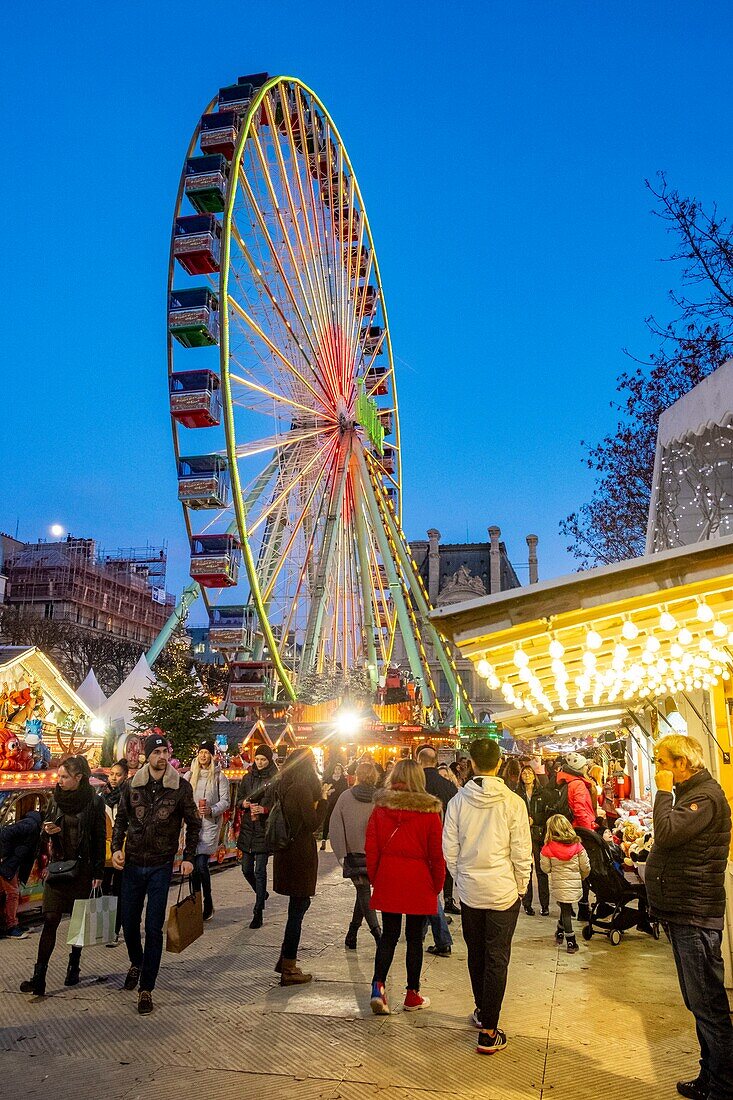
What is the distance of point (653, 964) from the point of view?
6613 millimetres

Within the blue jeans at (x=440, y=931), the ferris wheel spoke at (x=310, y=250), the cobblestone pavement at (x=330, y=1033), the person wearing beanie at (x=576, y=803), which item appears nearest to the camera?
the cobblestone pavement at (x=330, y=1033)

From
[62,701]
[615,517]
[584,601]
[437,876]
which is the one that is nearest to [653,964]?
[437,876]

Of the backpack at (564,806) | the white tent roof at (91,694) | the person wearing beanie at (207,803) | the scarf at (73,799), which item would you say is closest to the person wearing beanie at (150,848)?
the scarf at (73,799)

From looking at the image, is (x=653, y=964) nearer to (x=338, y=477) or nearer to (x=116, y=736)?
(x=116, y=736)

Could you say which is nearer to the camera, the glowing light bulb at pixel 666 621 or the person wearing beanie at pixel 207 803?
Result: the glowing light bulb at pixel 666 621

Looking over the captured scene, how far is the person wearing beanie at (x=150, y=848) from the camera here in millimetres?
5234

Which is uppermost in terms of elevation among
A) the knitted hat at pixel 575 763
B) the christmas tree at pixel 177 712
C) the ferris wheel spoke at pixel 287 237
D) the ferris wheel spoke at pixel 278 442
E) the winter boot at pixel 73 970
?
the ferris wheel spoke at pixel 287 237

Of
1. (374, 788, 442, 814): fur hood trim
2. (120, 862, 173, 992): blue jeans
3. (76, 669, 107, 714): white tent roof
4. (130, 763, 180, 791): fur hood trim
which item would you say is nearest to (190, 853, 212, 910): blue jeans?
(120, 862, 173, 992): blue jeans

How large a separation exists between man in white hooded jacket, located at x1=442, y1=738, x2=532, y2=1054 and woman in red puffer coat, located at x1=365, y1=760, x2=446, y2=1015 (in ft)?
0.92

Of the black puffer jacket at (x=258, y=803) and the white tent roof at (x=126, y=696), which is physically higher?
the white tent roof at (x=126, y=696)

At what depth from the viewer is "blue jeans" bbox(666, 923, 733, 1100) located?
148 inches

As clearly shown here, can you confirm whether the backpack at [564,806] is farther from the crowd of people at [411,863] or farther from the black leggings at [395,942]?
the black leggings at [395,942]

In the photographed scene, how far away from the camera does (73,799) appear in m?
5.68

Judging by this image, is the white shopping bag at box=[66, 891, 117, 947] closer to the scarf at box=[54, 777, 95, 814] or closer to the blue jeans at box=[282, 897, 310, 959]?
the scarf at box=[54, 777, 95, 814]
